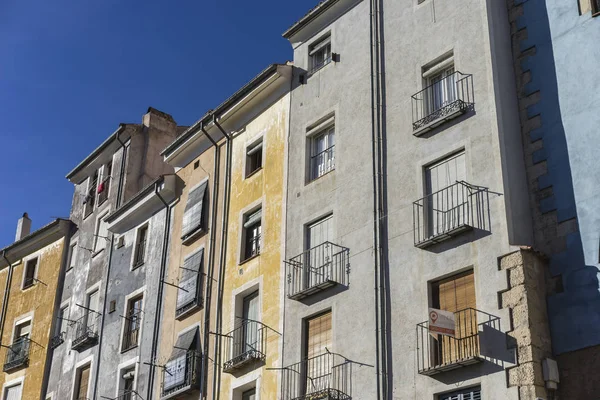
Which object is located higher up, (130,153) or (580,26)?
(130,153)

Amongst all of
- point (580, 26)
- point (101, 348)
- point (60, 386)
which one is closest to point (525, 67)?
point (580, 26)

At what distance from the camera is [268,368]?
27656 millimetres

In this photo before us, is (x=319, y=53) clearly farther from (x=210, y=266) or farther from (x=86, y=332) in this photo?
(x=86, y=332)

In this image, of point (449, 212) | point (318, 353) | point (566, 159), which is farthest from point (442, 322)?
point (318, 353)

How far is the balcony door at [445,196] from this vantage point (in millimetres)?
23625

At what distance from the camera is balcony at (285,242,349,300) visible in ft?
86.4

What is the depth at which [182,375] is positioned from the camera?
3122 centimetres

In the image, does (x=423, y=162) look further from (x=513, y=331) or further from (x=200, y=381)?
(x=200, y=381)

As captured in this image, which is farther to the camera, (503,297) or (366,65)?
(366,65)

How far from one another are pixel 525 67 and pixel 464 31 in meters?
2.15

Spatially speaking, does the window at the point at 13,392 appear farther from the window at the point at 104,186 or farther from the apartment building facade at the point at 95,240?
the window at the point at 104,186

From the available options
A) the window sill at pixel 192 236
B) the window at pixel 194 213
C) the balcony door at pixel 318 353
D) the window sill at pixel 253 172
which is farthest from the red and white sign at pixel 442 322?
the window at pixel 194 213

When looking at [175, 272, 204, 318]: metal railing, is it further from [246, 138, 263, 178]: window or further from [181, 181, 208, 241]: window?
[246, 138, 263, 178]: window

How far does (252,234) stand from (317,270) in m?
4.68
